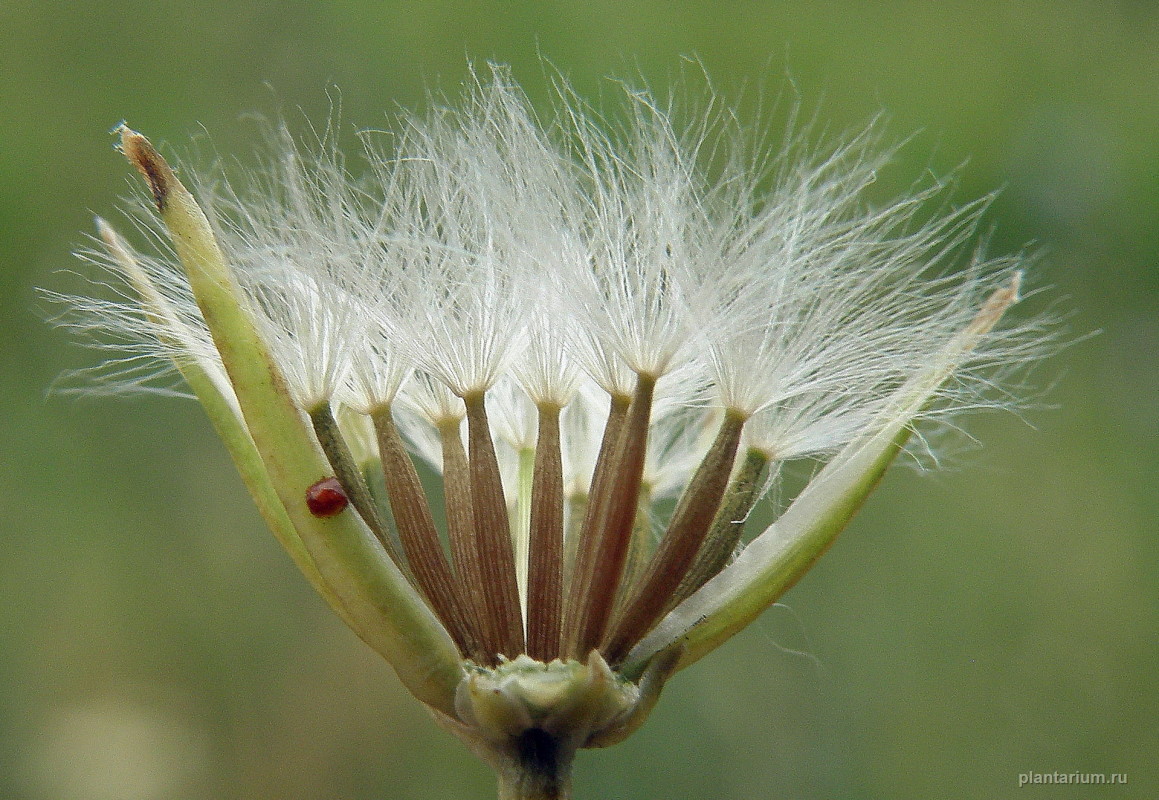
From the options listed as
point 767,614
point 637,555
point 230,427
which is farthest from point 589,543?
point 767,614

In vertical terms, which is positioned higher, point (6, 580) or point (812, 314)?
point (812, 314)

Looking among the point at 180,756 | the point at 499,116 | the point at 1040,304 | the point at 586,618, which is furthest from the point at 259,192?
the point at 1040,304

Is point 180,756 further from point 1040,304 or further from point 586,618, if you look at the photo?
point 1040,304

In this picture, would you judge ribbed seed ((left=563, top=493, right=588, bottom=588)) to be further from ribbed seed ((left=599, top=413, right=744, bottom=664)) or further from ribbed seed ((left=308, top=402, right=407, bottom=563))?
ribbed seed ((left=308, top=402, right=407, bottom=563))

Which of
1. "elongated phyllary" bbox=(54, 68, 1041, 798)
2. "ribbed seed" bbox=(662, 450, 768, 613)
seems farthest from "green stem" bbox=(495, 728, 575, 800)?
"ribbed seed" bbox=(662, 450, 768, 613)

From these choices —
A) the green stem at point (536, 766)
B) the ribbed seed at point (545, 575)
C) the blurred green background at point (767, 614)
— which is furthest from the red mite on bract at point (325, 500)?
the blurred green background at point (767, 614)

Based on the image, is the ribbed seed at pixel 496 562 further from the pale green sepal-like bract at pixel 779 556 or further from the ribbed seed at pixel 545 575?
the pale green sepal-like bract at pixel 779 556
